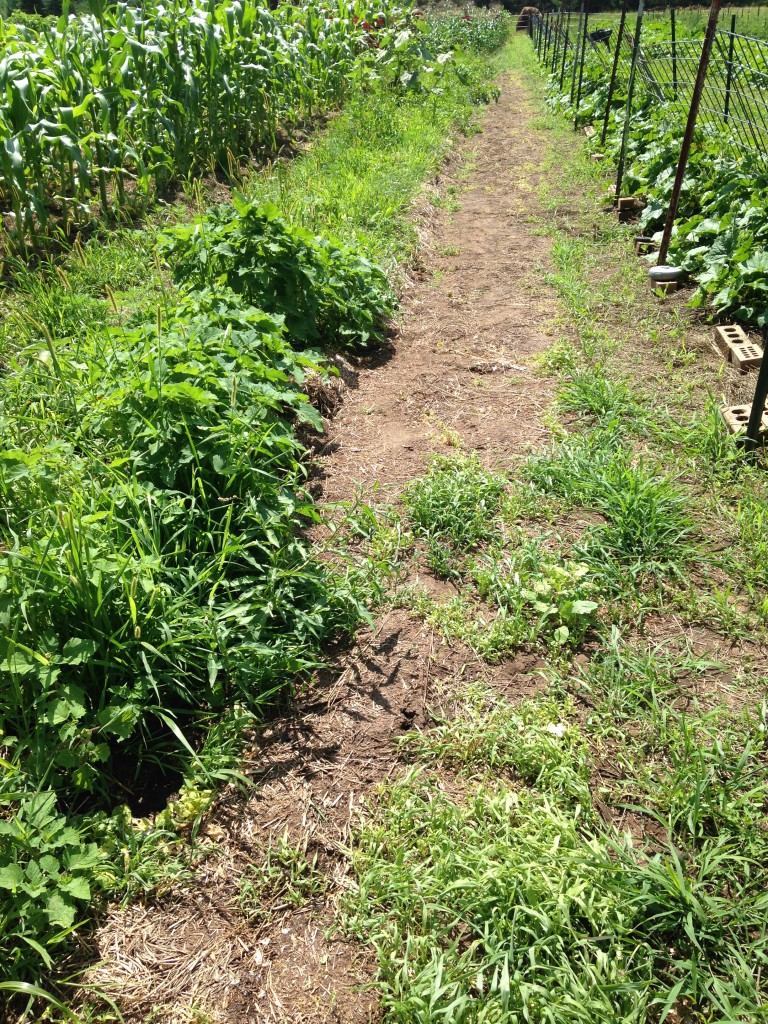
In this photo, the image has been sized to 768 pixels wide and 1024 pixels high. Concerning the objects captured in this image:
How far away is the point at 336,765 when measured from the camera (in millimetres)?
2309

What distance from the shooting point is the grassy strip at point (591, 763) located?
5.62 feet

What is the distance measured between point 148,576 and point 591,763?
59.2 inches

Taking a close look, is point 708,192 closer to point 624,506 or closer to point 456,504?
point 624,506

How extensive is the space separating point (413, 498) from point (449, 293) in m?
2.98

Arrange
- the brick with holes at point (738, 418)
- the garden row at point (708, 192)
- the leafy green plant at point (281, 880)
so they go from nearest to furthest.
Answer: the leafy green plant at point (281, 880) < the brick with holes at point (738, 418) < the garden row at point (708, 192)

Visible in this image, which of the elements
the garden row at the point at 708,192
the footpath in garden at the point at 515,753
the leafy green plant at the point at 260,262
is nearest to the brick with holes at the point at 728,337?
the garden row at the point at 708,192

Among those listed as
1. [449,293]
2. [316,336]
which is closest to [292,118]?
[449,293]

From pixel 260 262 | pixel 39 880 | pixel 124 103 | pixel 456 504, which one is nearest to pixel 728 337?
pixel 456 504

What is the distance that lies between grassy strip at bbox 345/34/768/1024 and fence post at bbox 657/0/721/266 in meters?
2.26

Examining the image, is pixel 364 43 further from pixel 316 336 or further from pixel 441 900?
pixel 441 900

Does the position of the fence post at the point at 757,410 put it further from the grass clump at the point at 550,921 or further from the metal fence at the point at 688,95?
the grass clump at the point at 550,921

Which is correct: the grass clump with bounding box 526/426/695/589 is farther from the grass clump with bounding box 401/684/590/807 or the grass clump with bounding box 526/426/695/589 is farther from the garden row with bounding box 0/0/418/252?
the garden row with bounding box 0/0/418/252

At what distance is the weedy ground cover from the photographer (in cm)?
197

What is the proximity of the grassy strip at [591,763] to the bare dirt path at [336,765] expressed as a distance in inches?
4.4
